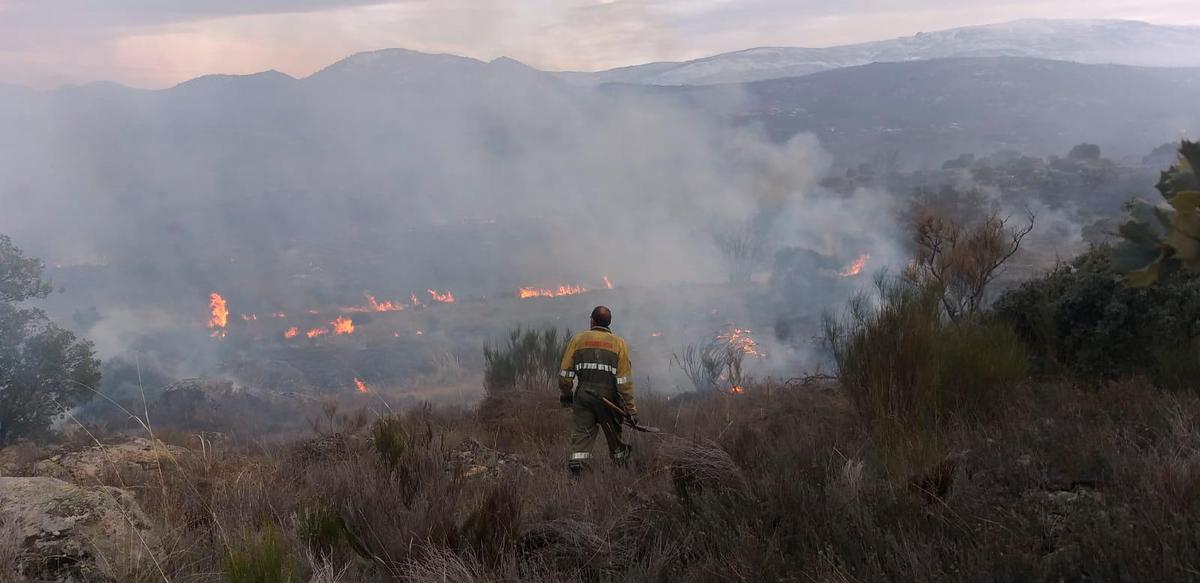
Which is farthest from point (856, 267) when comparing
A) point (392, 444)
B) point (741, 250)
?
point (392, 444)

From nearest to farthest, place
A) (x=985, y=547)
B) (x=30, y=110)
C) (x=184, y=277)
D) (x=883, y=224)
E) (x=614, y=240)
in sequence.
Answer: (x=985, y=547)
(x=883, y=224)
(x=184, y=277)
(x=614, y=240)
(x=30, y=110)

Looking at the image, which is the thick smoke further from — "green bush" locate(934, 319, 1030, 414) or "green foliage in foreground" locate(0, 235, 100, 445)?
"green bush" locate(934, 319, 1030, 414)

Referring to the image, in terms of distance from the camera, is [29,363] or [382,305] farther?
[382,305]

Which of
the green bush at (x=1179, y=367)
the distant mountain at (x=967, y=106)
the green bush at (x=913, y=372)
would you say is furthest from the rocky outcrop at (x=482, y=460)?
the distant mountain at (x=967, y=106)

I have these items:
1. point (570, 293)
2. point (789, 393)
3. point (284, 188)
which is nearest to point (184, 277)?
point (570, 293)

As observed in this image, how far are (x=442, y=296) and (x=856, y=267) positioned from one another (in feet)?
67.4

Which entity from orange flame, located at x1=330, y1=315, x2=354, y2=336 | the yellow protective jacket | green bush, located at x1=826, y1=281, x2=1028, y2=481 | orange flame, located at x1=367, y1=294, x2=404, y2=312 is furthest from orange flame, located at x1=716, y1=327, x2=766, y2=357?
orange flame, located at x1=367, y1=294, x2=404, y2=312

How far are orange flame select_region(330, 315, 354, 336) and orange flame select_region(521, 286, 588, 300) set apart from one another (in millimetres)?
7580

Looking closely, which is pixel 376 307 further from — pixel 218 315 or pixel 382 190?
→ pixel 382 190

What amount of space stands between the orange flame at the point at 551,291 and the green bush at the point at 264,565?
1302 inches

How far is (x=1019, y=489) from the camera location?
12.3 feet

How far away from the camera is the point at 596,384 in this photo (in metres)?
7.11

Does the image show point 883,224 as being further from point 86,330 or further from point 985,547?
point 985,547

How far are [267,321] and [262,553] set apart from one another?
114 ft
